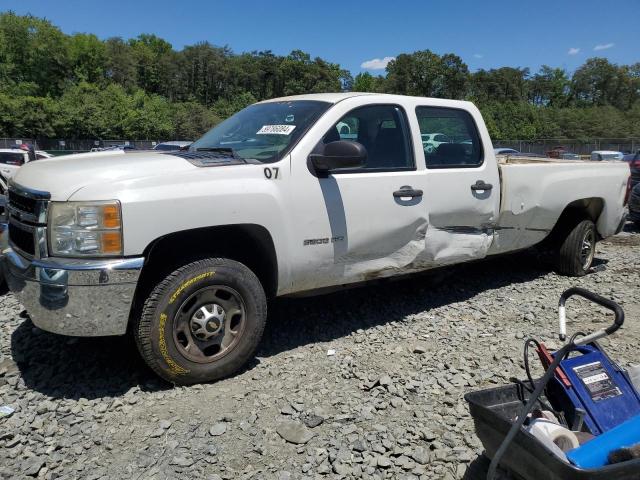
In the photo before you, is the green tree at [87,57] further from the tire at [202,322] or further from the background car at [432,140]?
the tire at [202,322]

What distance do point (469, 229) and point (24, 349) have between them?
3.80m

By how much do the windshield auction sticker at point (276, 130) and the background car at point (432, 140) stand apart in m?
1.23

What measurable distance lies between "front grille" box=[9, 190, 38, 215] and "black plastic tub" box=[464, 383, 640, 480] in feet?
8.78

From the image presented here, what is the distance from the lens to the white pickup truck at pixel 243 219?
304 centimetres

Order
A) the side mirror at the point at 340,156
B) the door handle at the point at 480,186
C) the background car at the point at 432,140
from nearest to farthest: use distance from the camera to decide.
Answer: the side mirror at the point at 340,156, the background car at the point at 432,140, the door handle at the point at 480,186

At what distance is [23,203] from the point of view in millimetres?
3316

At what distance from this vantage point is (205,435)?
3.00 meters

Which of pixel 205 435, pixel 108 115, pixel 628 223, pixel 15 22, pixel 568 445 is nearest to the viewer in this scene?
pixel 568 445

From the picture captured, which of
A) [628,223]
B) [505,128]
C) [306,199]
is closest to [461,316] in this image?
[306,199]

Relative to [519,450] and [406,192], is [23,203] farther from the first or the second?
[519,450]

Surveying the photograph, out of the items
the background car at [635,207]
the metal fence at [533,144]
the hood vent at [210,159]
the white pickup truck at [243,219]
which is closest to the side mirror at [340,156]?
the white pickup truck at [243,219]

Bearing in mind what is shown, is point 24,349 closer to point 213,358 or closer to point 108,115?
point 213,358

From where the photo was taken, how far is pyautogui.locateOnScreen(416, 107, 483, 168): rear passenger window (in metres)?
4.59

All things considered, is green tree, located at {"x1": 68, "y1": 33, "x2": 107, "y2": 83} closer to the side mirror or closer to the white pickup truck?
the white pickup truck
